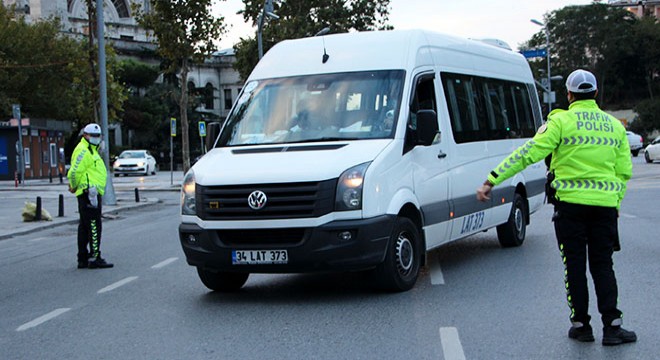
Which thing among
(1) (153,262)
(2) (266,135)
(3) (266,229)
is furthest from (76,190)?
(3) (266,229)

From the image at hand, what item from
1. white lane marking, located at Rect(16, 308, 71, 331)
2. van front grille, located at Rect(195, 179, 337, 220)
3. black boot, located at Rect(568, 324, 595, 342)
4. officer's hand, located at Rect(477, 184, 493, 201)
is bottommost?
white lane marking, located at Rect(16, 308, 71, 331)

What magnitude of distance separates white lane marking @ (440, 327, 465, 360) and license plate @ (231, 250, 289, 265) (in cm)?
183

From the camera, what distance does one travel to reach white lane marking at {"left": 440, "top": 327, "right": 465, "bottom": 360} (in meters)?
6.07

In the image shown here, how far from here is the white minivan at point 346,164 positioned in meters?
8.18

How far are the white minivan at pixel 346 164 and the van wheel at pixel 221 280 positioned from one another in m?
0.01

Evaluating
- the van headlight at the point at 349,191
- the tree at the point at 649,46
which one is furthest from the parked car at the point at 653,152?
the tree at the point at 649,46

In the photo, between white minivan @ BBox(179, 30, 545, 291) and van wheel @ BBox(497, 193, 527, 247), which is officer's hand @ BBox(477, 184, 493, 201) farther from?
van wheel @ BBox(497, 193, 527, 247)

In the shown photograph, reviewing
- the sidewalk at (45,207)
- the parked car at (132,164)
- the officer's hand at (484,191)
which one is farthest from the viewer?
the parked car at (132,164)

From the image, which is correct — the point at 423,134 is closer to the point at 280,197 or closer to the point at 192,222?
the point at 280,197

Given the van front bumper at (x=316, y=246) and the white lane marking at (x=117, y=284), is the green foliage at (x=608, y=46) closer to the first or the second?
the white lane marking at (x=117, y=284)

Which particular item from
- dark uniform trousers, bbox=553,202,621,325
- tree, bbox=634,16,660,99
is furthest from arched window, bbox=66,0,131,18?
dark uniform trousers, bbox=553,202,621,325

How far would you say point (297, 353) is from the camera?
20.7ft

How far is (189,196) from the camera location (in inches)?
344

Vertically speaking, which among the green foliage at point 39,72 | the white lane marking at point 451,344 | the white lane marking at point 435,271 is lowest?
the white lane marking at point 435,271
